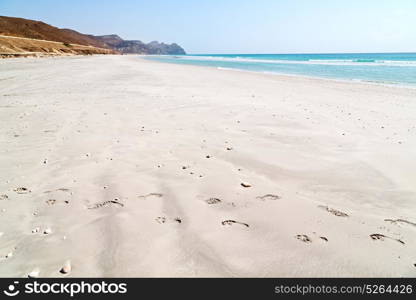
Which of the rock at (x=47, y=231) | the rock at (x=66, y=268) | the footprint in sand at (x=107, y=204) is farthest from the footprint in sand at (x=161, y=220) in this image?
the rock at (x=47, y=231)

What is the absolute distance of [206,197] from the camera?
329 cm

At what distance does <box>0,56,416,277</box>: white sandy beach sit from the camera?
90.4 inches

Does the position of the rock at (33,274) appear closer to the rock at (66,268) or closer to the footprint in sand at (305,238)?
the rock at (66,268)

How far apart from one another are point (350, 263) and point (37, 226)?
282cm

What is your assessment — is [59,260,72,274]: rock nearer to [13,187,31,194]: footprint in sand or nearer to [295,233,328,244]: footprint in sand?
[13,187,31,194]: footprint in sand

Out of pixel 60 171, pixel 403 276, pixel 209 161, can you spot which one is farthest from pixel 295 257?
pixel 60 171

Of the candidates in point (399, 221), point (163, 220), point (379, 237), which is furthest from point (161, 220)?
point (399, 221)

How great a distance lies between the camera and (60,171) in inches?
155

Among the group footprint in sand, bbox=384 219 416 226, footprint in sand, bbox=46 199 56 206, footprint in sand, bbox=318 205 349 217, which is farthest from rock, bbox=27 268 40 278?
footprint in sand, bbox=384 219 416 226

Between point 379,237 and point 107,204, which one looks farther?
point 107,204

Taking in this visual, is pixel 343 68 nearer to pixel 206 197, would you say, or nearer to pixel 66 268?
pixel 206 197

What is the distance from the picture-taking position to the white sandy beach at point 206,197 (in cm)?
230

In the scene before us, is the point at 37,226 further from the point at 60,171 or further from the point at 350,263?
the point at 350,263

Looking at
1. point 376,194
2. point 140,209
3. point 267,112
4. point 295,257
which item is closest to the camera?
point 295,257
